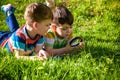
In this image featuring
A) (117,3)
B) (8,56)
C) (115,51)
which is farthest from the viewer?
(117,3)

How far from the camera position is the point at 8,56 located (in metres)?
5.12

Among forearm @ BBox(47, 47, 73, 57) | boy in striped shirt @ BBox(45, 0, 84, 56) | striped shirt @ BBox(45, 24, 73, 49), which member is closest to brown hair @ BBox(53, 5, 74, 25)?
boy in striped shirt @ BBox(45, 0, 84, 56)

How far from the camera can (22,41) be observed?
5.46 meters

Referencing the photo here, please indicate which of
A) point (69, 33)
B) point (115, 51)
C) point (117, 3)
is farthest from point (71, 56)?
point (117, 3)

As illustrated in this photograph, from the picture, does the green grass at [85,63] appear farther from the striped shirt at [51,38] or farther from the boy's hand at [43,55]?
the striped shirt at [51,38]

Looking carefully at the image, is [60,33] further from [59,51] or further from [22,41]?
[22,41]

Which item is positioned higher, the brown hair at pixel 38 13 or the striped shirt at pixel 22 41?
the brown hair at pixel 38 13

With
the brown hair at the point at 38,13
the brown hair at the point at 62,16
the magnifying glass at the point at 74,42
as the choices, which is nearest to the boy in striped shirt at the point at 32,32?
the brown hair at the point at 38,13

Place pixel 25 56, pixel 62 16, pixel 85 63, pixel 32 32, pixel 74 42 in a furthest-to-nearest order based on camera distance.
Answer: pixel 74 42, pixel 62 16, pixel 32 32, pixel 25 56, pixel 85 63

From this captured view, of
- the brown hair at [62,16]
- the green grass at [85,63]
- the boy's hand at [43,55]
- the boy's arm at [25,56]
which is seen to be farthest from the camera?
the brown hair at [62,16]

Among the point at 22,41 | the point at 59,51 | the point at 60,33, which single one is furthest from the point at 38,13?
the point at 59,51

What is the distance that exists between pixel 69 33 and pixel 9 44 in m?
0.98

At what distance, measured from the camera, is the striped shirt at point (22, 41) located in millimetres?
5434

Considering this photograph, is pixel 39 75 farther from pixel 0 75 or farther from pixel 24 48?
pixel 24 48
